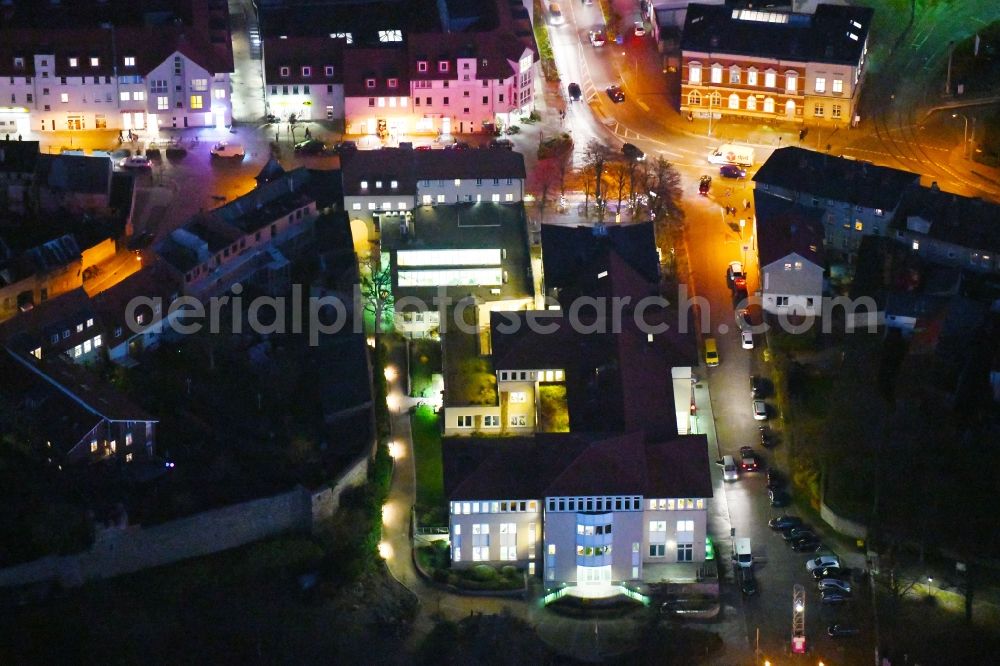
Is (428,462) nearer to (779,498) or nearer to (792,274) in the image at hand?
(779,498)

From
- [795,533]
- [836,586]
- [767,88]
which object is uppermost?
[767,88]

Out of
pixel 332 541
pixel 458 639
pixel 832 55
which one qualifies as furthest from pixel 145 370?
pixel 832 55

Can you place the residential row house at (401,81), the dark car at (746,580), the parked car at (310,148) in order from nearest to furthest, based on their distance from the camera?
the dark car at (746,580), the parked car at (310,148), the residential row house at (401,81)

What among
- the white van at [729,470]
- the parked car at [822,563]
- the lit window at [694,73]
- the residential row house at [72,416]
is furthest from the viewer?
the lit window at [694,73]

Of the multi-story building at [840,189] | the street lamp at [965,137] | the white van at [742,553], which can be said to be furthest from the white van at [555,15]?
the white van at [742,553]

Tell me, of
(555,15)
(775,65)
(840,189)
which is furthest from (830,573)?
(555,15)

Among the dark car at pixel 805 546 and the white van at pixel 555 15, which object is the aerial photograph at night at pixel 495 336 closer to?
the dark car at pixel 805 546

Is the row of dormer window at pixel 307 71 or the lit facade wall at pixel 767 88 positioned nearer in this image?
the row of dormer window at pixel 307 71
